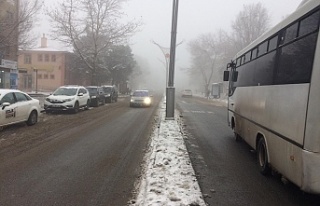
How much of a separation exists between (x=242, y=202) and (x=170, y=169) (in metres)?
1.88

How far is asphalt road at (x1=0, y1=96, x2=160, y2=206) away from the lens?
5.23 metres

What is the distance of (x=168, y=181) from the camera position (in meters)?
5.90

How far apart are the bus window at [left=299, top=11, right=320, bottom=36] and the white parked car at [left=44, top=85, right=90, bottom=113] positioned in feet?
55.2

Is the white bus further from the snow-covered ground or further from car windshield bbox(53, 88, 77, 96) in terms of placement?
car windshield bbox(53, 88, 77, 96)

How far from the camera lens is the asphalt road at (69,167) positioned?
5.23 m

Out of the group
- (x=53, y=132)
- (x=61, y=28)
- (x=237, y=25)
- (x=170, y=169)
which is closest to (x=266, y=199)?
(x=170, y=169)

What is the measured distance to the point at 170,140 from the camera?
34.2 ft

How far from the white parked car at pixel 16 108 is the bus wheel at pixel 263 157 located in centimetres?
886

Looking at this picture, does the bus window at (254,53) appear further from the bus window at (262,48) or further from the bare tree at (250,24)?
the bare tree at (250,24)

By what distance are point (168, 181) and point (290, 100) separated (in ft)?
7.92

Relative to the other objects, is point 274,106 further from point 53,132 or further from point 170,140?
point 53,132

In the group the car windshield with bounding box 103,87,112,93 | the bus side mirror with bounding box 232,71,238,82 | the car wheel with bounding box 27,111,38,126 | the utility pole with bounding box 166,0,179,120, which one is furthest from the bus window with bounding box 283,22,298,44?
the car windshield with bounding box 103,87,112,93

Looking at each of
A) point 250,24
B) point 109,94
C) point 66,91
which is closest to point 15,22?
point 66,91

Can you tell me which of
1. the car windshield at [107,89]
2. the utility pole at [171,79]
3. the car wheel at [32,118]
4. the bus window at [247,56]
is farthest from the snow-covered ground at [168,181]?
the car windshield at [107,89]
